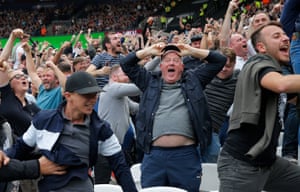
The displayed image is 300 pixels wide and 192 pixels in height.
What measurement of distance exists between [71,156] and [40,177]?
0.92 ft

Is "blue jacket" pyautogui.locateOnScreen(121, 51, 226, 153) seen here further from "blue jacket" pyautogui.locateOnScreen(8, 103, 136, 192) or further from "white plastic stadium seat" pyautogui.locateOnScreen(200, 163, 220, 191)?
"blue jacket" pyautogui.locateOnScreen(8, 103, 136, 192)

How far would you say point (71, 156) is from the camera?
380cm

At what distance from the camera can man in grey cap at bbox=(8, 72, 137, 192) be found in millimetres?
3803

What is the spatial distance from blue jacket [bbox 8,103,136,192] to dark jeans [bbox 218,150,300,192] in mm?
647

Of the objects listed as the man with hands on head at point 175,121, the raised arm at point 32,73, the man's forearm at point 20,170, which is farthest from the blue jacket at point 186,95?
the raised arm at point 32,73

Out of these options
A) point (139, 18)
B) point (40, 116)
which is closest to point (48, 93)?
point (40, 116)

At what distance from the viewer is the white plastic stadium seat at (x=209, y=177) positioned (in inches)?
214

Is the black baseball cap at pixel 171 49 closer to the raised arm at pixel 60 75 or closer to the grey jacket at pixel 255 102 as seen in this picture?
the grey jacket at pixel 255 102

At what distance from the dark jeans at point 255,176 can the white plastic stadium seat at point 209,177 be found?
1.26 metres

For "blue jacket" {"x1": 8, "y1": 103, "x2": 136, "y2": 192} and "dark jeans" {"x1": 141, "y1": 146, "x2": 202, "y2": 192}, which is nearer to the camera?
"blue jacket" {"x1": 8, "y1": 103, "x2": 136, "y2": 192}

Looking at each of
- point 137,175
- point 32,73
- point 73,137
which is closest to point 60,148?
point 73,137

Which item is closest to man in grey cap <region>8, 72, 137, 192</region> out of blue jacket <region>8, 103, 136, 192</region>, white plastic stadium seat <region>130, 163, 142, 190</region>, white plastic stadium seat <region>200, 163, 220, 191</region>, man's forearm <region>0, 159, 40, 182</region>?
blue jacket <region>8, 103, 136, 192</region>

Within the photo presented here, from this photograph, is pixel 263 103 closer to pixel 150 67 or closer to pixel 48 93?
pixel 150 67

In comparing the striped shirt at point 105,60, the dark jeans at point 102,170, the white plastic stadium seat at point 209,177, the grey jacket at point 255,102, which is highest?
the grey jacket at point 255,102
